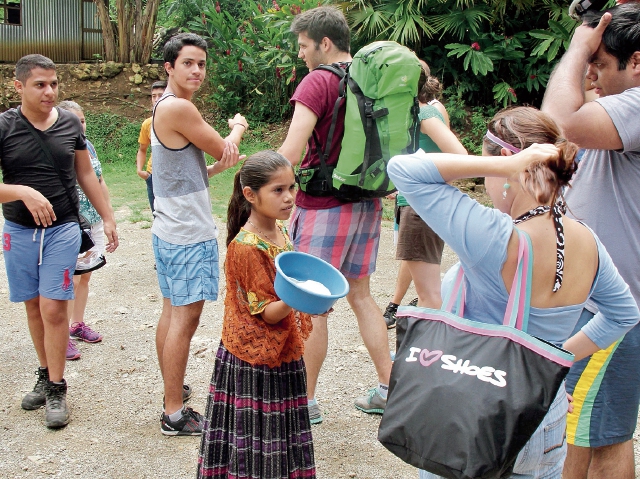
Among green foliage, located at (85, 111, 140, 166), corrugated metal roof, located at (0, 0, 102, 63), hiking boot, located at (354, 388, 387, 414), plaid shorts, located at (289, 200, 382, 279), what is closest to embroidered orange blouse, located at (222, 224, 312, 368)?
plaid shorts, located at (289, 200, 382, 279)

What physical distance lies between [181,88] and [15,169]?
1.11 metres

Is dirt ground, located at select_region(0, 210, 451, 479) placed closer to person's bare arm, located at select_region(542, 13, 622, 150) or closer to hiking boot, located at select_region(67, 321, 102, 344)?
hiking boot, located at select_region(67, 321, 102, 344)

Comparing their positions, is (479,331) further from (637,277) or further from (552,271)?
(637,277)

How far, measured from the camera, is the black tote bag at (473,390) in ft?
5.19

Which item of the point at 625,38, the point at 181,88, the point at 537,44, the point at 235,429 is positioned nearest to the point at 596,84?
the point at 625,38

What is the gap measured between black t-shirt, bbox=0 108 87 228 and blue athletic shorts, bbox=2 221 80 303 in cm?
7

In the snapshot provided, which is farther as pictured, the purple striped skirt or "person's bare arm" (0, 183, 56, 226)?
"person's bare arm" (0, 183, 56, 226)

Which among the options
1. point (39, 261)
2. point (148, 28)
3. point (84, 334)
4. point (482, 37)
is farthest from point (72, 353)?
point (148, 28)

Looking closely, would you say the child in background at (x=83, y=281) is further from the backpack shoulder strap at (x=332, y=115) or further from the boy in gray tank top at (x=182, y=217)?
the backpack shoulder strap at (x=332, y=115)

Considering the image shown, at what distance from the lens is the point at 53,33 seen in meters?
16.8

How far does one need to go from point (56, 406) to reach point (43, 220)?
107cm

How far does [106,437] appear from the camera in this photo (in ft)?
11.9

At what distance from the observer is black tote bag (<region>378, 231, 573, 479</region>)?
158 centimetres

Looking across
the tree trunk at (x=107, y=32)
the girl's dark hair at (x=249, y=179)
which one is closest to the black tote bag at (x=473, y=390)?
the girl's dark hair at (x=249, y=179)
